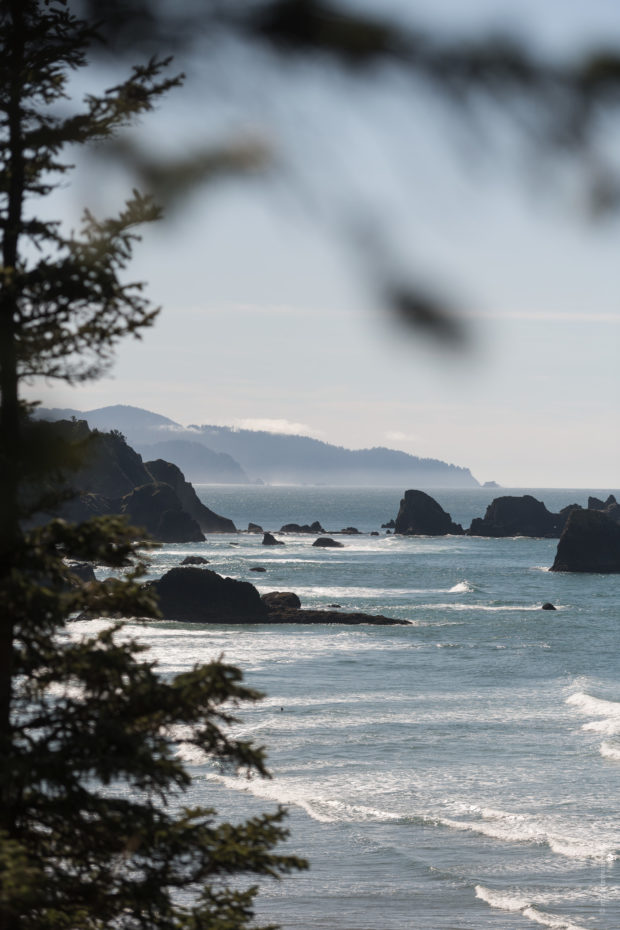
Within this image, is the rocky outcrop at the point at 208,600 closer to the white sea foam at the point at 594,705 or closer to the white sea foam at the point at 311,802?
the white sea foam at the point at 594,705

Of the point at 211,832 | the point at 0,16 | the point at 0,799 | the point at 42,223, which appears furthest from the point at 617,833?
the point at 0,16

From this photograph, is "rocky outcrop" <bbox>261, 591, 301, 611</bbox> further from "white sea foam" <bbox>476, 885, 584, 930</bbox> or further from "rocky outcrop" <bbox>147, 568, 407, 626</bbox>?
"white sea foam" <bbox>476, 885, 584, 930</bbox>

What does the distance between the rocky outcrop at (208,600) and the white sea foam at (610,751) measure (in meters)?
32.1

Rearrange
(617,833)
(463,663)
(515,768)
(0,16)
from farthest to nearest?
(463,663) → (515,768) → (617,833) → (0,16)

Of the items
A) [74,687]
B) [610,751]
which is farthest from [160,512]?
[74,687]

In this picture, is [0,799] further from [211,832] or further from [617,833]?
[617,833]

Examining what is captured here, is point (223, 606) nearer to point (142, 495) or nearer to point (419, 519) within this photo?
point (142, 495)

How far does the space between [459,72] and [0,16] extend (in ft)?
5.82

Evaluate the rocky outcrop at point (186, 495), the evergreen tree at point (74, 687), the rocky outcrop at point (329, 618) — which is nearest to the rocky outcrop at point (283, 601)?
the rocky outcrop at point (329, 618)

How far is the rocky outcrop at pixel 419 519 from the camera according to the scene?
151250mm

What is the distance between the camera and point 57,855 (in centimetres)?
776

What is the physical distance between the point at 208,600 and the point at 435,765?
112 ft

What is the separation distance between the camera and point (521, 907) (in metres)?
20.9

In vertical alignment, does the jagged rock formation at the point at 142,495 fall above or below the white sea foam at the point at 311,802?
above
